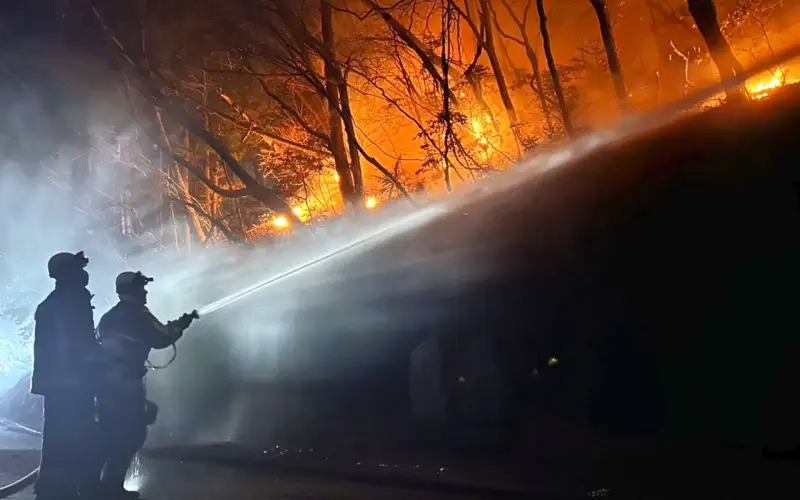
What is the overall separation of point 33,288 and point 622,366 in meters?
17.7

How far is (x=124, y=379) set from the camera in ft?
19.8

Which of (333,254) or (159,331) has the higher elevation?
(333,254)

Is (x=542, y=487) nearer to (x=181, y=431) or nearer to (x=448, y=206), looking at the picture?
(x=448, y=206)

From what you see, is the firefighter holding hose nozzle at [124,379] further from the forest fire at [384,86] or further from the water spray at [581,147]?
the forest fire at [384,86]

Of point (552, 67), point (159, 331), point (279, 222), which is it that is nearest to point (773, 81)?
point (552, 67)

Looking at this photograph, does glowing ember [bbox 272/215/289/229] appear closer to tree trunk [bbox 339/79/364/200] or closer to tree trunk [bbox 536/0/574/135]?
tree trunk [bbox 339/79/364/200]

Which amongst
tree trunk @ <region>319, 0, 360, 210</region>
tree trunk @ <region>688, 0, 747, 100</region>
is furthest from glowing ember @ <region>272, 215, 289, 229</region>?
tree trunk @ <region>688, 0, 747, 100</region>

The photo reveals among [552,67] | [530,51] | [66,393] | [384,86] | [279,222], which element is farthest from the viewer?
[279,222]

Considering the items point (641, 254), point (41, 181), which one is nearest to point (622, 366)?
point (641, 254)

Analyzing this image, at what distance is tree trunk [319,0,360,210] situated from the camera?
1298cm

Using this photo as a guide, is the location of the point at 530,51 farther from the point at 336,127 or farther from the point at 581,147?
the point at 581,147

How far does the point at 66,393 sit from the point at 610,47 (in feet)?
33.8

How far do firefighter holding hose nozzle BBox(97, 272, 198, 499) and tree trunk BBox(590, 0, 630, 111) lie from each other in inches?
350

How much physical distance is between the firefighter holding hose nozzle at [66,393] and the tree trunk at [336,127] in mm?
7994
